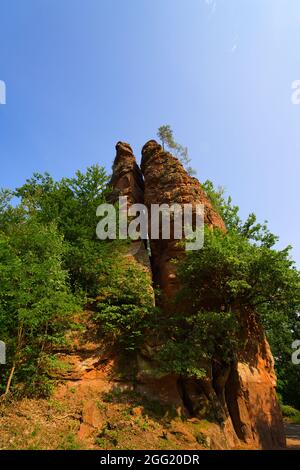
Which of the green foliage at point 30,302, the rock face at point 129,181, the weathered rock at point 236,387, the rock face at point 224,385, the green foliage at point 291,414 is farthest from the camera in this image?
the green foliage at point 291,414

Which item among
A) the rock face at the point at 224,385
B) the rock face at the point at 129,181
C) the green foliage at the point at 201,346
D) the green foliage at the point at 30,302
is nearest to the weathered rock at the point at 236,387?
the rock face at the point at 224,385

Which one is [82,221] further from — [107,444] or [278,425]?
[278,425]

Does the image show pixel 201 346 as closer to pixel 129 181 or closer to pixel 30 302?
pixel 30 302

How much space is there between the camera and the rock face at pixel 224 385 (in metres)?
11.9

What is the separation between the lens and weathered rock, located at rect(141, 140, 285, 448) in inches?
476

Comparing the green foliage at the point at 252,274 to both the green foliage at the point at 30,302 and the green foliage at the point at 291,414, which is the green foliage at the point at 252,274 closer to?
the green foliage at the point at 30,302

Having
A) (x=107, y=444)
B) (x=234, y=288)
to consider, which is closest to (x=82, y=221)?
(x=234, y=288)

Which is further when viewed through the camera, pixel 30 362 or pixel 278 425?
pixel 278 425

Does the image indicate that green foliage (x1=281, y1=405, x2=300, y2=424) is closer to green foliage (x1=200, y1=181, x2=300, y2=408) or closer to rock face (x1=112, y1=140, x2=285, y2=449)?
rock face (x1=112, y1=140, x2=285, y2=449)

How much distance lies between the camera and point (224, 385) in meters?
13.1

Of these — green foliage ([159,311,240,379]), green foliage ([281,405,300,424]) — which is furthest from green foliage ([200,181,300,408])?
green foliage ([281,405,300,424])

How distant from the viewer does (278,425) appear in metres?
13.7

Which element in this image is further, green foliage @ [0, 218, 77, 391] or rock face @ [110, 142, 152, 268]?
rock face @ [110, 142, 152, 268]
